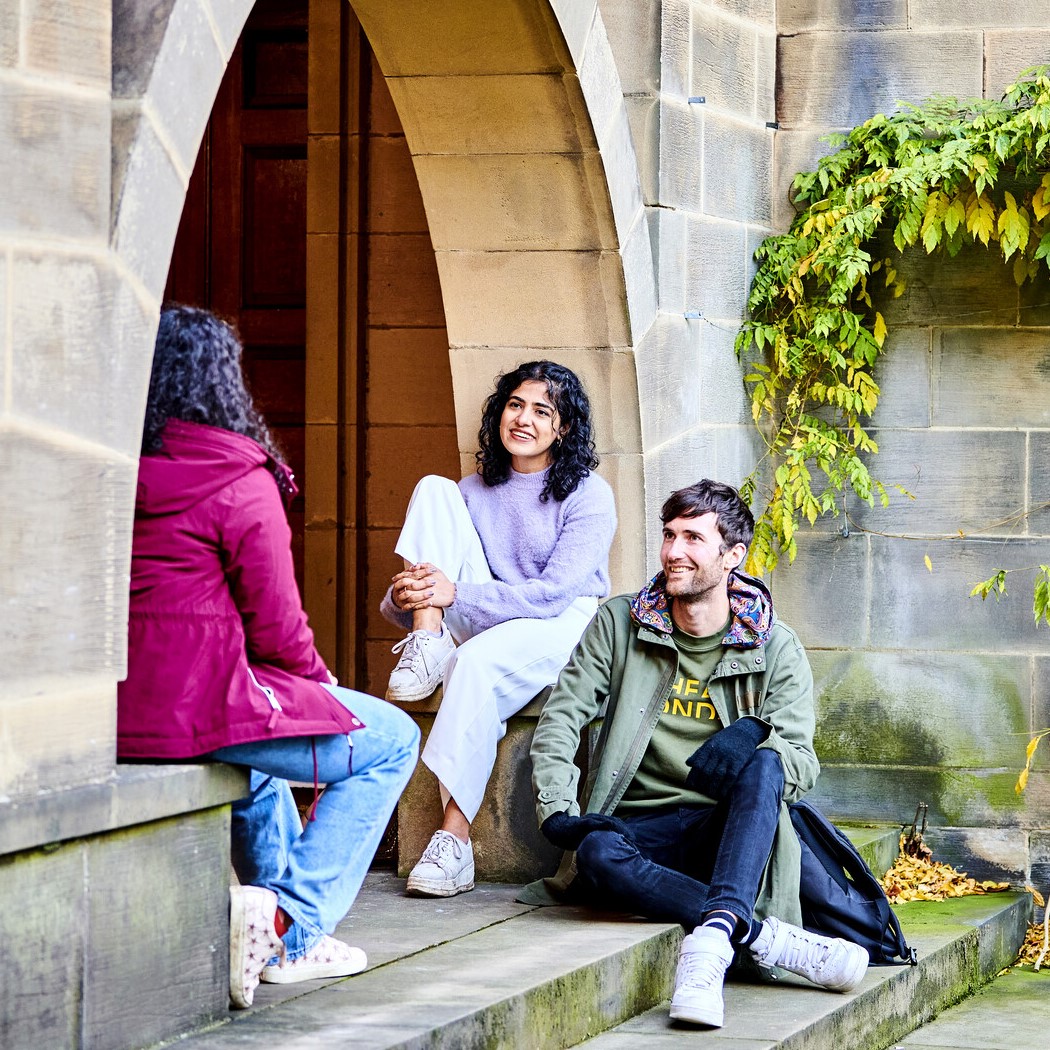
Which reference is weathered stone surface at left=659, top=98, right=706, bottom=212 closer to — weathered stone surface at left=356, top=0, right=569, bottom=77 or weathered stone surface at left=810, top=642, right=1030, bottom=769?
weathered stone surface at left=356, top=0, right=569, bottom=77

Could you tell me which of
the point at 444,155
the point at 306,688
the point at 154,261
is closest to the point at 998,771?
the point at 444,155

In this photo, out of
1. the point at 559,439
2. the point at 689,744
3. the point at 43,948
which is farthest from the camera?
the point at 559,439

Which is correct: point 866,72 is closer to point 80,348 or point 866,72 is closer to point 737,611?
point 737,611

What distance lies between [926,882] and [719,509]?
2063 millimetres

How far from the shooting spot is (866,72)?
6027 mm

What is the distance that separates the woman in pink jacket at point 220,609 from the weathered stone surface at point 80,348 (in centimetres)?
18

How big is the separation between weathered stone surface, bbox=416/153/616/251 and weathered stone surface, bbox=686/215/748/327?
60 cm

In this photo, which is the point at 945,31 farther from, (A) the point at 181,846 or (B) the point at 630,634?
(A) the point at 181,846

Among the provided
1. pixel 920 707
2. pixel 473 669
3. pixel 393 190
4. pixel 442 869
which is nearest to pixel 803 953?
pixel 442 869

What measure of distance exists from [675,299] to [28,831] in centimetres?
340

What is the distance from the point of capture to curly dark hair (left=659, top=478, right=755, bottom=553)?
14.0 ft

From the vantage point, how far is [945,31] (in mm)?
5988

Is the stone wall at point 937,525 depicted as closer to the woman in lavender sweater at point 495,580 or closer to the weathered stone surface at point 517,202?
the weathered stone surface at point 517,202

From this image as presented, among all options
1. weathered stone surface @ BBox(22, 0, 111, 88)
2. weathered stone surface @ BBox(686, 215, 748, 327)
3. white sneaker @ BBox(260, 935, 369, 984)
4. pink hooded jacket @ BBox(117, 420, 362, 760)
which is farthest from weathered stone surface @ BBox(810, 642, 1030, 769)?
weathered stone surface @ BBox(22, 0, 111, 88)
